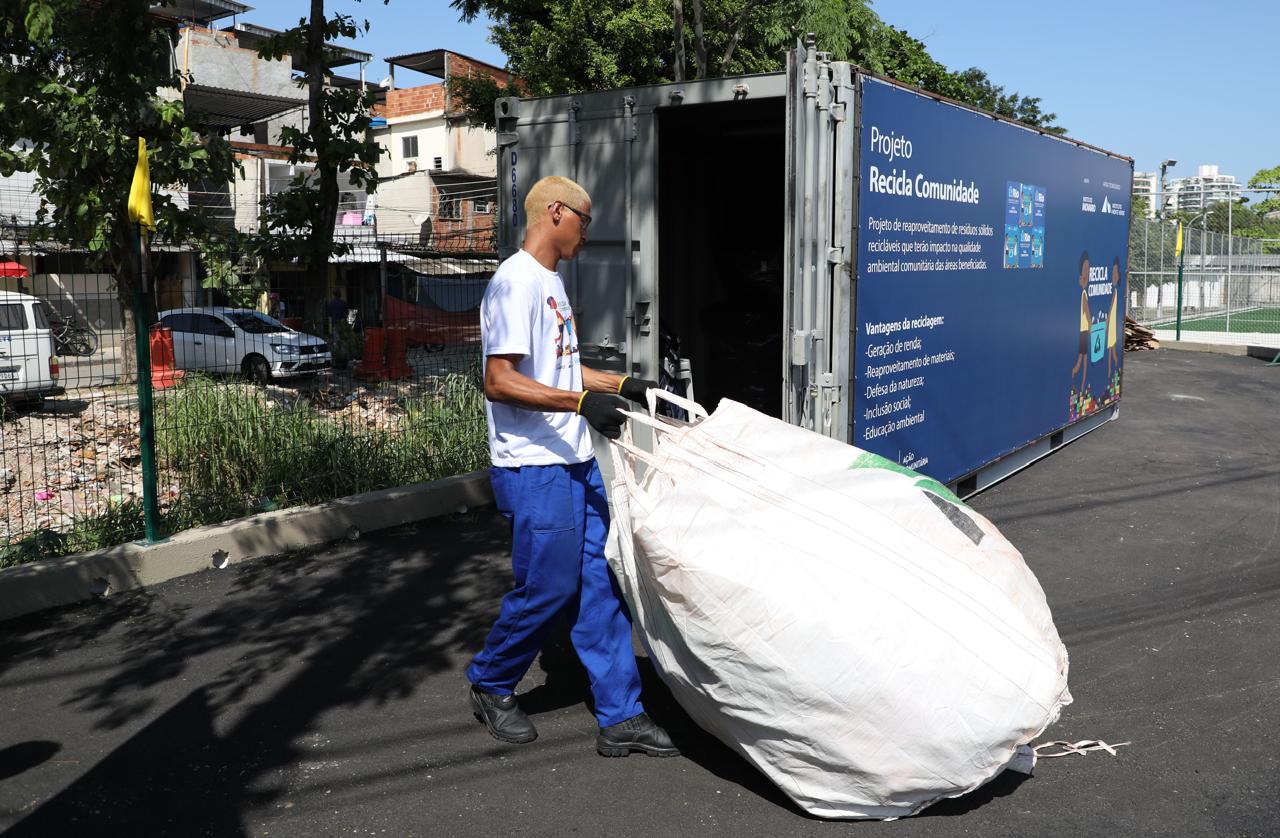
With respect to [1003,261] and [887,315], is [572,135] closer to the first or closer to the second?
[887,315]

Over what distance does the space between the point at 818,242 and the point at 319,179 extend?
5.78 metres

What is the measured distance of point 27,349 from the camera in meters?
7.01

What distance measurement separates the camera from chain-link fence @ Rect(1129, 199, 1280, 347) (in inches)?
949

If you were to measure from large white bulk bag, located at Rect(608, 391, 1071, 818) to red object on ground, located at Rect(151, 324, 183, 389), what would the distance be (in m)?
4.89

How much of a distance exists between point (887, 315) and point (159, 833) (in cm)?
460

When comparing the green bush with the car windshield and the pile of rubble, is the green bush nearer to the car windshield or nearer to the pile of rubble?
the pile of rubble

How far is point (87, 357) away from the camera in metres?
6.41

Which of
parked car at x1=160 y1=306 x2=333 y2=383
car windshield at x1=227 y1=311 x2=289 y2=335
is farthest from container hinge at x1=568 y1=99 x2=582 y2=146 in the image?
car windshield at x1=227 y1=311 x2=289 y2=335

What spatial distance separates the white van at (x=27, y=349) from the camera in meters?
6.65

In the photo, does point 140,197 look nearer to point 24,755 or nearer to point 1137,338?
point 24,755

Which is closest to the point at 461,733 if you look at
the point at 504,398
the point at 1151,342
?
the point at 504,398

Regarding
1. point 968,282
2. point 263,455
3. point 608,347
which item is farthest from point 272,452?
point 968,282

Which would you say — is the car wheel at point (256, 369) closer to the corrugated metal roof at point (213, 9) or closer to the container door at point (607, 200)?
the container door at point (607, 200)

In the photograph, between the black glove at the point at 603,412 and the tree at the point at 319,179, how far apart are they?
251 inches
